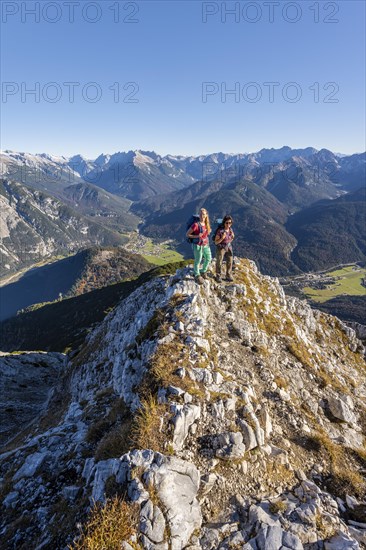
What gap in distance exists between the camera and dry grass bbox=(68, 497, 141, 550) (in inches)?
293

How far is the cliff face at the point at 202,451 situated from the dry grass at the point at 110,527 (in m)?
0.06

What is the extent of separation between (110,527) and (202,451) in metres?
4.13

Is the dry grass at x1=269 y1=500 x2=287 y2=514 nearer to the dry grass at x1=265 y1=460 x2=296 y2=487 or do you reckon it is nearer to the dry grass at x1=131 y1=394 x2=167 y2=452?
the dry grass at x1=265 y1=460 x2=296 y2=487


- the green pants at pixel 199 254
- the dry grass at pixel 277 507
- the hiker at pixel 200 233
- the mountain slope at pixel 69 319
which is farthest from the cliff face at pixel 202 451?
the mountain slope at pixel 69 319

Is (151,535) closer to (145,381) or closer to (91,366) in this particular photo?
(145,381)

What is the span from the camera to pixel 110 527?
7.71m

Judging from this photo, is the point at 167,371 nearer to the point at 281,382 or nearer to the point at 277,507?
the point at 277,507

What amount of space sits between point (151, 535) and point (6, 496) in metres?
8.04

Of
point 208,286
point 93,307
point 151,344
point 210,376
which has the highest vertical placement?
point 208,286

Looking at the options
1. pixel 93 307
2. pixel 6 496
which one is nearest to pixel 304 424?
pixel 6 496

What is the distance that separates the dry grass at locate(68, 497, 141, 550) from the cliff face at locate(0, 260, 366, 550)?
0.19 feet

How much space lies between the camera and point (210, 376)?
46.2ft

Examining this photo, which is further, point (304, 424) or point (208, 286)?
point (208, 286)

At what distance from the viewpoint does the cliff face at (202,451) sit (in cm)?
898
